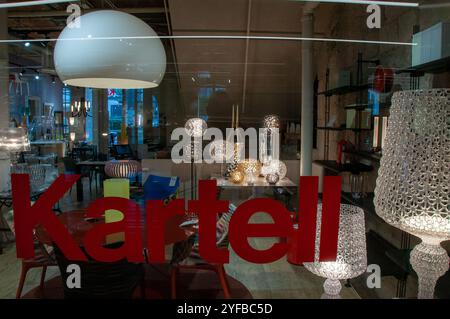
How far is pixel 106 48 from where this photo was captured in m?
1.44

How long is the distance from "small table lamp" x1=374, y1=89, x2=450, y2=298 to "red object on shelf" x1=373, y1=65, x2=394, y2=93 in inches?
44.7

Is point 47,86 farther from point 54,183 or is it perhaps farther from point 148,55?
point 148,55

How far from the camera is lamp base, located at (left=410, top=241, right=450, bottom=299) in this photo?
1.54m

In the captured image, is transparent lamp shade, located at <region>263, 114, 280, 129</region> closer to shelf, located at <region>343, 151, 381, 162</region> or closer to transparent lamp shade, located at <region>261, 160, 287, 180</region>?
transparent lamp shade, located at <region>261, 160, 287, 180</region>

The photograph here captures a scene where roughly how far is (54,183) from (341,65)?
2552 mm

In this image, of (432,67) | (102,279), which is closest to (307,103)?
(432,67)

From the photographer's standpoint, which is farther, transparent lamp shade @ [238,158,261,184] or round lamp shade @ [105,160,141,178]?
transparent lamp shade @ [238,158,261,184]

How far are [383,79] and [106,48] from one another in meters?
2.04

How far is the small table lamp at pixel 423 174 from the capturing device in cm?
150

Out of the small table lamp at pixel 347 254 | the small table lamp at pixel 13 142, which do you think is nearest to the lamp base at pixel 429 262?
the small table lamp at pixel 347 254

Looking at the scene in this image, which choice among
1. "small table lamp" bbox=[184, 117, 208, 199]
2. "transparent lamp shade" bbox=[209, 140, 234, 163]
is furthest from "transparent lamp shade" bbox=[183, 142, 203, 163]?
"transparent lamp shade" bbox=[209, 140, 234, 163]

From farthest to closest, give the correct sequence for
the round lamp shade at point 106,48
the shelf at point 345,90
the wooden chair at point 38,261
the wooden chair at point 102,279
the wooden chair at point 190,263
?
the shelf at point 345,90 → the wooden chair at point 190,263 → the wooden chair at point 38,261 → the wooden chair at point 102,279 → the round lamp shade at point 106,48

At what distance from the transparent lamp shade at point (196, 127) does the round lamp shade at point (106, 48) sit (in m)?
1.84

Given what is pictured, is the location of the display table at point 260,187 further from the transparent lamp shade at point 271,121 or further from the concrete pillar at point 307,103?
the transparent lamp shade at point 271,121
